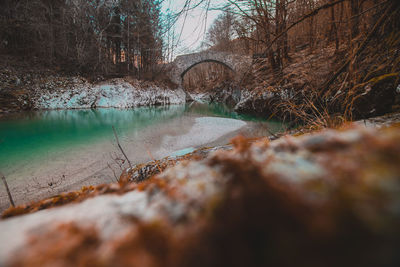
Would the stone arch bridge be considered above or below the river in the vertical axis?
above

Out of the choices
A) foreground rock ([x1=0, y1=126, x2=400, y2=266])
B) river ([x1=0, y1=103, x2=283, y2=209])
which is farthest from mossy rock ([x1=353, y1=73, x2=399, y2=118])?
foreground rock ([x1=0, y1=126, x2=400, y2=266])

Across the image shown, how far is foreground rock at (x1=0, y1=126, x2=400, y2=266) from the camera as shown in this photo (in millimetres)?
169

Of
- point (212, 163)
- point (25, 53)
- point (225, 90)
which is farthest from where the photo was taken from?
point (225, 90)

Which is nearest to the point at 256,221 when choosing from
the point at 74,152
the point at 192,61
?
the point at 74,152

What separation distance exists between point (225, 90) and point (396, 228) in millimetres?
23446

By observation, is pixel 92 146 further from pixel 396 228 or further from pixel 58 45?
pixel 58 45

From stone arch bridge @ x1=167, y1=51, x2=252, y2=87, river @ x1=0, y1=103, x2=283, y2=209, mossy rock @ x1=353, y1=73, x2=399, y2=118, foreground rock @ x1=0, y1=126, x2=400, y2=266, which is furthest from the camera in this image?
stone arch bridge @ x1=167, y1=51, x2=252, y2=87

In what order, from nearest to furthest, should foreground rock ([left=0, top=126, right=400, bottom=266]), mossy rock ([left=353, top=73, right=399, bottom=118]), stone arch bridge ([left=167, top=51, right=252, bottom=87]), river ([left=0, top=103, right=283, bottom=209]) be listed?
foreground rock ([left=0, top=126, right=400, bottom=266]), river ([left=0, top=103, right=283, bottom=209]), mossy rock ([left=353, top=73, right=399, bottom=118]), stone arch bridge ([left=167, top=51, right=252, bottom=87])

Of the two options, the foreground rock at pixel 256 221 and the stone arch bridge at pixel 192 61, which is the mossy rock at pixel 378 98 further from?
the stone arch bridge at pixel 192 61

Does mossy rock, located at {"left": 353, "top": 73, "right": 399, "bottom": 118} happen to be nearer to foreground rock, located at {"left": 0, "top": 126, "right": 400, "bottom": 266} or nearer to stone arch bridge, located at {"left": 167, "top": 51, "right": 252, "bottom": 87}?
foreground rock, located at {"left": 0, "top": 126, "right": 400, "bottom": 266}

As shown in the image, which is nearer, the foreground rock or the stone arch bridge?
the foreground rock

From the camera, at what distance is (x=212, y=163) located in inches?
15.7

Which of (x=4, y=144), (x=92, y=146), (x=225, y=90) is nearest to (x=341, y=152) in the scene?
(x=92, y=146)

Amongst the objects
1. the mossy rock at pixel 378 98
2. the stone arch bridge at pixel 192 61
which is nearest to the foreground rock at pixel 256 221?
the mossy rock at pixel 378 98
